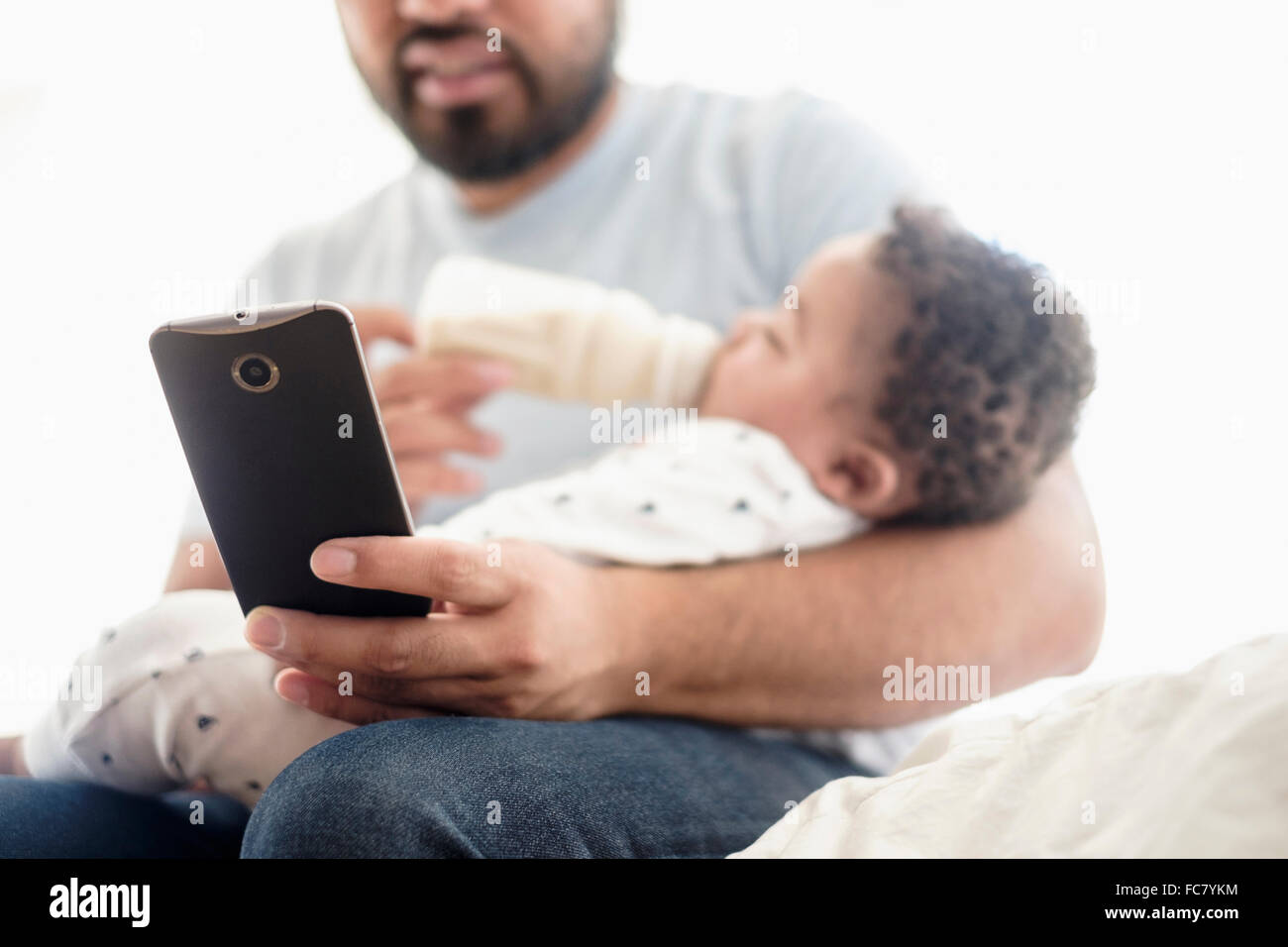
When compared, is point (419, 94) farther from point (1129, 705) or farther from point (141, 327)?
point (1129, 705)

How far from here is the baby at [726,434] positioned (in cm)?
62

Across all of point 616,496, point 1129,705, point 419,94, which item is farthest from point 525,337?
point 1129,705

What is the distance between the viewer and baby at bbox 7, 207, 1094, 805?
24.4 inches

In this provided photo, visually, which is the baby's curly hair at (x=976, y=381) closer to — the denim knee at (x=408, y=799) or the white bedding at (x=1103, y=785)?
the white bedding at (x=1103, y=785)

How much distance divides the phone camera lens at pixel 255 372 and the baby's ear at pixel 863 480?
1.78 feet

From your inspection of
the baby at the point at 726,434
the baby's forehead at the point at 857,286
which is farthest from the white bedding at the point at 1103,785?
the baby's forehead at the point at 857,286

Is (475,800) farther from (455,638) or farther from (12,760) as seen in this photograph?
(12,760)

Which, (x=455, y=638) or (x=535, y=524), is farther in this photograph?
(x=535, y=524)

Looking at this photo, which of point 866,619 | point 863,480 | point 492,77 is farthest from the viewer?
point 492,77

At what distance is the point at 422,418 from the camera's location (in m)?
Result: 1.00

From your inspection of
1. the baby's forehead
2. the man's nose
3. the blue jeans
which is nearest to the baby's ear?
the baby's forehead

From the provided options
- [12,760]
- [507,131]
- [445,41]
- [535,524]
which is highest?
[445,41]

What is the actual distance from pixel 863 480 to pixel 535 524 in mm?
347

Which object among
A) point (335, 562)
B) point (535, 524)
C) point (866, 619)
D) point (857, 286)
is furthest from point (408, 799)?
point (857, 286)
